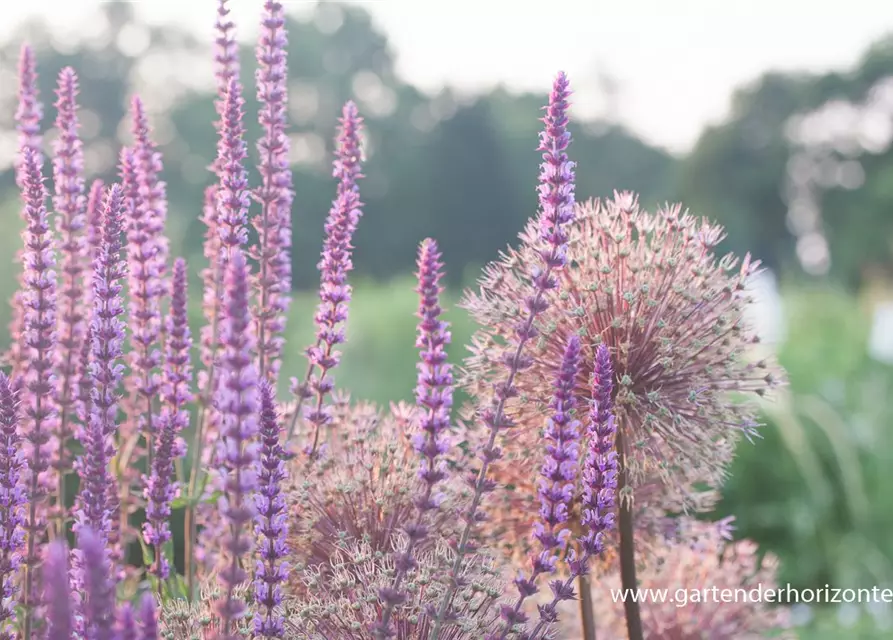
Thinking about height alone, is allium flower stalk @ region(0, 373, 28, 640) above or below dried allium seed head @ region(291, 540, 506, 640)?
above

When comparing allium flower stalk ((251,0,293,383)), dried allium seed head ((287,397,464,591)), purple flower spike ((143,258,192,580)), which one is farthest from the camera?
dried allium seed head ((287,397,464,591))

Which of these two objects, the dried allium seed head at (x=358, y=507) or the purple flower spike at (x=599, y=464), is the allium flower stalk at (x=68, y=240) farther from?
the purple flower spike at (x=599, y=464)

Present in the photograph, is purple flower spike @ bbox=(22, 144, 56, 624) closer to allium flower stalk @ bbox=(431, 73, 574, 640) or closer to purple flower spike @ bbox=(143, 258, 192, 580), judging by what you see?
purple flower spike @ bbox=(143, 258, 192, 580)

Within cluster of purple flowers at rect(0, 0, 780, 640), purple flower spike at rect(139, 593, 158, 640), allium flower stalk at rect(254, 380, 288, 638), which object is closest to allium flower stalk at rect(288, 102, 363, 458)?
cluster of purple flowers at rect(0, 0, 780, 640)

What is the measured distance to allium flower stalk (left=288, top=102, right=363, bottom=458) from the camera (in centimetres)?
199

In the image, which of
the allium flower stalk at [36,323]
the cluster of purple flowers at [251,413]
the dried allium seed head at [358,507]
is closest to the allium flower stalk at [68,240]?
the cluster of purple flowers at [251,413]

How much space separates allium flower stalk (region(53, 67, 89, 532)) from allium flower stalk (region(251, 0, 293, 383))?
36cm

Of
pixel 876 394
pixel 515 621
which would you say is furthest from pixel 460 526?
pixel 876 394

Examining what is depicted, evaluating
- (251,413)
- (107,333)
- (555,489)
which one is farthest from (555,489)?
(107,333)

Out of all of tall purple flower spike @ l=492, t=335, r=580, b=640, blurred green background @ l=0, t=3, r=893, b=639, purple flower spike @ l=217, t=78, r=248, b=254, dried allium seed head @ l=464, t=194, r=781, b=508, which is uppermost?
blurred green background @ l=0, t=3, r=893, b=639

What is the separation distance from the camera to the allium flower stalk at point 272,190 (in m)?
1.89

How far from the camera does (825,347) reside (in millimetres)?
12367

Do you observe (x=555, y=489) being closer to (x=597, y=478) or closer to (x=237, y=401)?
(x=597, y=478)

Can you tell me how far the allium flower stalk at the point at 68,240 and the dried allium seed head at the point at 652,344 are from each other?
0.83 meters
